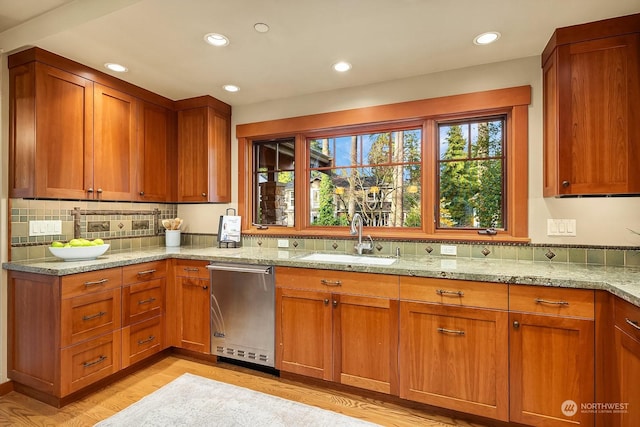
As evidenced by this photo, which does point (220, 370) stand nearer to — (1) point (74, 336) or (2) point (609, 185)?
(1) point (74, 336)

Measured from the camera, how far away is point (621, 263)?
205 cm

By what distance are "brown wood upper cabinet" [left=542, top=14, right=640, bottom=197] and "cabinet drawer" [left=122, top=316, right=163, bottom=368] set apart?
3170mm

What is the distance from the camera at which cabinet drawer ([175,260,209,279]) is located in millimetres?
2654

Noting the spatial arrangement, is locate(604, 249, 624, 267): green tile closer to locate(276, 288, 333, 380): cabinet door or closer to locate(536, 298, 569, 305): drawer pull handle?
locate(536, 298, 569, 305): drawer pull handle

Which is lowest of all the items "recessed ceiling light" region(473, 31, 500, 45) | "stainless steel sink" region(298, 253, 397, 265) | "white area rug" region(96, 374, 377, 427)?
"white area rug" region(96, 374, 377, 427)

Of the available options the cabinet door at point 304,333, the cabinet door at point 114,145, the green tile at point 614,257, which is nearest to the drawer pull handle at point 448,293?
the cabinet door at point 304,333

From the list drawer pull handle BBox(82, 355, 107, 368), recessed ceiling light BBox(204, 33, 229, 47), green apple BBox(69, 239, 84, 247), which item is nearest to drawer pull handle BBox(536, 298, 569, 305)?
recessed ceiling light BBox(204, 33, 229, 47)

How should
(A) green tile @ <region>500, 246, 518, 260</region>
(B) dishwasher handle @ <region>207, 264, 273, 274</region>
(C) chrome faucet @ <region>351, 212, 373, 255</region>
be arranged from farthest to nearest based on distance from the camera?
(C) chrome faucet @ <region>351, 212, 373, 255</region> < (B) dishwasher handle @ <region>207, 264, 273, 274</region> < (A) green tile @ <region>500, 246, 518, 260</region>

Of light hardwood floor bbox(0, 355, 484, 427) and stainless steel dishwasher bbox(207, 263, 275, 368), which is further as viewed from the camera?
stainless steel dishwasher bbox(207, 263, 275, 368)

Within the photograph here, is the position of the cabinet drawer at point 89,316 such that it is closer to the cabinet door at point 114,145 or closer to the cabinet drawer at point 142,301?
the cabinet drawer at point 142,301

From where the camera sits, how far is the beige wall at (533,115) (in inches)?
81.6

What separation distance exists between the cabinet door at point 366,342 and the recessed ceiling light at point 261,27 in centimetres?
179

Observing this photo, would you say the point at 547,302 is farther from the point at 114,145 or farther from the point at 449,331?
the point at 114,145

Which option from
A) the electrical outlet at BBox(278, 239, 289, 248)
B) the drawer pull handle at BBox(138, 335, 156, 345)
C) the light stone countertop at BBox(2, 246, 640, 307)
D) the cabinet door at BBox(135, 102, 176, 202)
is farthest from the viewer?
the electrical outlet at BBox(278, 239, 289, 248)
